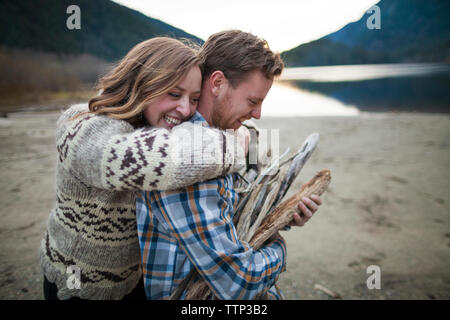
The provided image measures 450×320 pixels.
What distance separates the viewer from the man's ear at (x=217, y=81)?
1.82 m

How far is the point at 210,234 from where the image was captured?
44.1 inches

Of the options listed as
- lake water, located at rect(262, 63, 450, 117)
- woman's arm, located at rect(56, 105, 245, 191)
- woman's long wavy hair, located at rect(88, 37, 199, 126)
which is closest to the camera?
woman's arm, located at rect(56, 105, 245, 191)

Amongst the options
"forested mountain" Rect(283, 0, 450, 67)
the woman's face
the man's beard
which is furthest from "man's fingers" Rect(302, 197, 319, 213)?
"forested mountain" Rect(283, 0, 450, 67)

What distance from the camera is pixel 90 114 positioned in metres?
1.31

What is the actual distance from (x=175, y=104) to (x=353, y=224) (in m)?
3.98

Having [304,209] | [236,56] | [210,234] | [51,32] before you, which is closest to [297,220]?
[304,209]

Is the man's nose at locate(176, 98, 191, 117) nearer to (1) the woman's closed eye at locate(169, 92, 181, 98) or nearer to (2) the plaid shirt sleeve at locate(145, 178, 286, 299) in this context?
(1) the woman's closed eye at locate(169, 92, 181, 98)

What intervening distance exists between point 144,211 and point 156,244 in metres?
0.19

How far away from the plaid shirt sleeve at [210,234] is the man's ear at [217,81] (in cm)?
84

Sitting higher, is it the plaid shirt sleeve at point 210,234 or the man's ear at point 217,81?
the man's ear at point 217,81

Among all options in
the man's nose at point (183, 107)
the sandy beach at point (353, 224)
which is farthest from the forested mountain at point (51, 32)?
the man's nose at point (183, 107)

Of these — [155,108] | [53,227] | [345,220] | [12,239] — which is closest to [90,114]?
[155,108]

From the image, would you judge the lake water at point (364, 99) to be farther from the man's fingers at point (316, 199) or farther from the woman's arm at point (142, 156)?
the woman's arm at point (142, 156)

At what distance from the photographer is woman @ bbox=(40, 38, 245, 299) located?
109 centimetres
